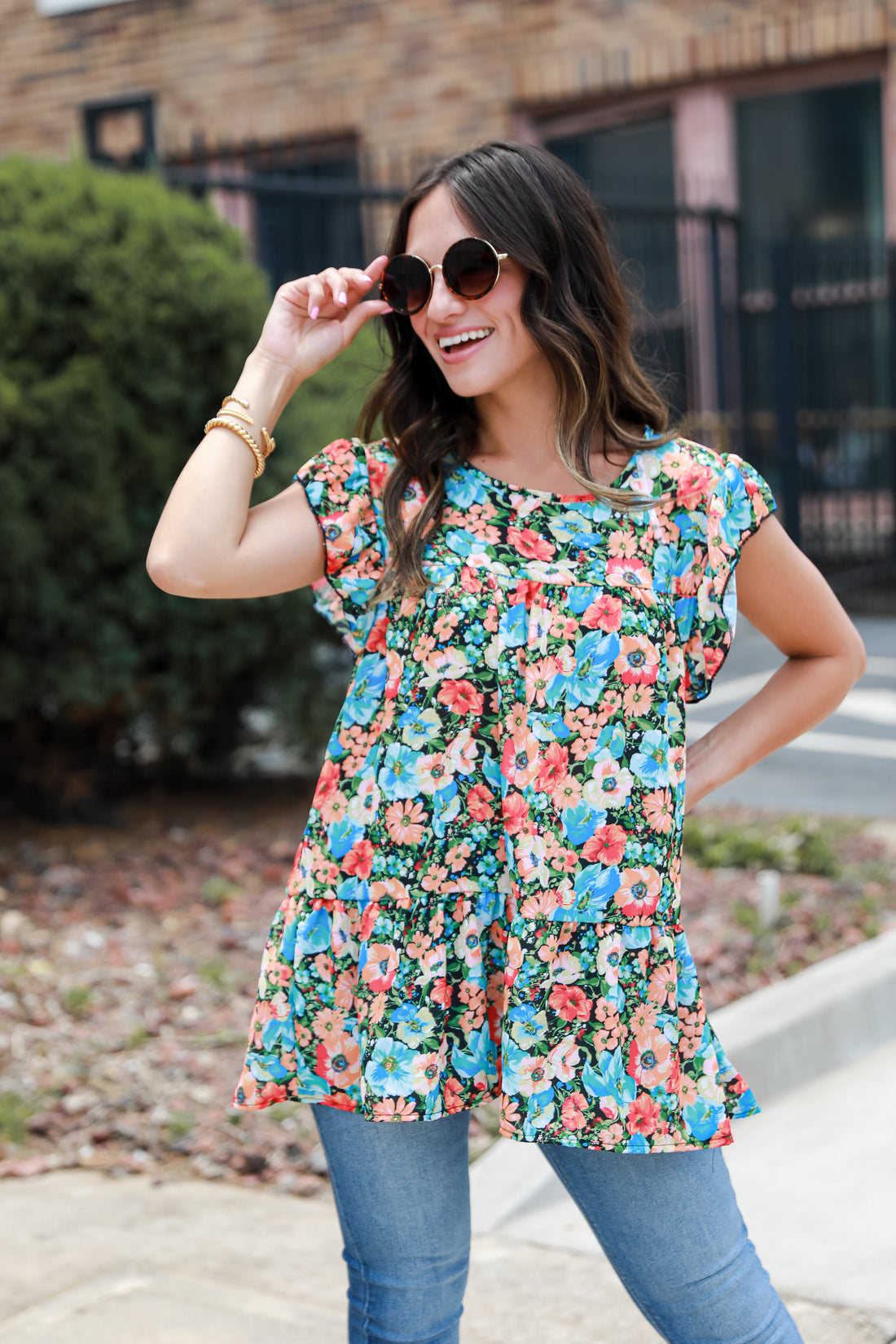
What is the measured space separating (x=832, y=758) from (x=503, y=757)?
491cm

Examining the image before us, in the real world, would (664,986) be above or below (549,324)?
below

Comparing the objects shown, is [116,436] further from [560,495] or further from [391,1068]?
[391,1068]

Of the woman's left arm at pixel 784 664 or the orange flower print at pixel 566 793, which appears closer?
the orange flower print at pixel 566 793

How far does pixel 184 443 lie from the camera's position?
517 cm

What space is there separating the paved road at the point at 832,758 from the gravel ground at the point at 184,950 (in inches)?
12.3

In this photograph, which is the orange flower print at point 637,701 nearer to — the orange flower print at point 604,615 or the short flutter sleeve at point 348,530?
the orange flower print at point 604,615

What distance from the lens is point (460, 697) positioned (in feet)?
5.87

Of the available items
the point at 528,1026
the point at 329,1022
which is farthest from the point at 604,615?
the point at 329,1022

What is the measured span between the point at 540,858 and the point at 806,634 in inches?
21.2

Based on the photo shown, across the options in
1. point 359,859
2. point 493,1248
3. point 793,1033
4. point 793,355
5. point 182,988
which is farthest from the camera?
point 793,355

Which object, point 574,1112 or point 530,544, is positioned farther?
point 530,544

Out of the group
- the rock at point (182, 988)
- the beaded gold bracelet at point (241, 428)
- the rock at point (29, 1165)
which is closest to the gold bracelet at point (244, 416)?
the beaded gold bracelet at point (241, 428)

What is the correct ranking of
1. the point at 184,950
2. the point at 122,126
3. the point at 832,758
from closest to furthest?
the point at 184,950 → the point at 832,758 → the point at 122,126

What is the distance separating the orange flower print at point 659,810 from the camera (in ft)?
5.86
